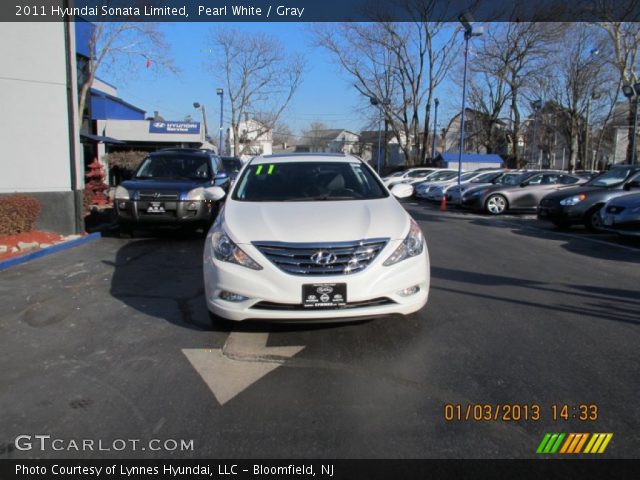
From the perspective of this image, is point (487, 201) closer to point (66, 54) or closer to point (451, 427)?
point (66, 54)

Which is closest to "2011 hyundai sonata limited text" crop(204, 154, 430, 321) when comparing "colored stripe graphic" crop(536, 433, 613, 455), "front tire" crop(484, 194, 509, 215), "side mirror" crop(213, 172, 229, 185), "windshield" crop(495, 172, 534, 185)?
"colored stripe graphic" crop(536, 433, 613, 455)

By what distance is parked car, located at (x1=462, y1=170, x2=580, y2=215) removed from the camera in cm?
1652

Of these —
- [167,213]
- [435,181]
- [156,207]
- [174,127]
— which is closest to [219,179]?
[167,213]

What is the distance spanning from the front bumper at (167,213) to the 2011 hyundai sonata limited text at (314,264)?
5.06 metres

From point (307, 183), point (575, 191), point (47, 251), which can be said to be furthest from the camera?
point (575, 191)

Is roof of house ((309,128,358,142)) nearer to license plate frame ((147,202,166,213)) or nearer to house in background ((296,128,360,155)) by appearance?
house in background ((296,128,360,155))

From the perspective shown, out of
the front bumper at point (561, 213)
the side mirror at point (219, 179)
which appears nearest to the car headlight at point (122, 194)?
the side mirror at point (219, 179)

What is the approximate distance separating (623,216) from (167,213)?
328 inches

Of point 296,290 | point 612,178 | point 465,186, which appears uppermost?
point 612,178

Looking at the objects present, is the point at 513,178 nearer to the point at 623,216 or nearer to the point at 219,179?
the point at 623,216

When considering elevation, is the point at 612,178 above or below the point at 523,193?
above

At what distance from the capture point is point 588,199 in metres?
11.9

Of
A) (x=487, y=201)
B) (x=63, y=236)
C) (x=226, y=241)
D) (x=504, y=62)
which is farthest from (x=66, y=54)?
(x=504, y=62)

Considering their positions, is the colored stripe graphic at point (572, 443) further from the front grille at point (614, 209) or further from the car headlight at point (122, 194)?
the car headlight at point (122, 194)
